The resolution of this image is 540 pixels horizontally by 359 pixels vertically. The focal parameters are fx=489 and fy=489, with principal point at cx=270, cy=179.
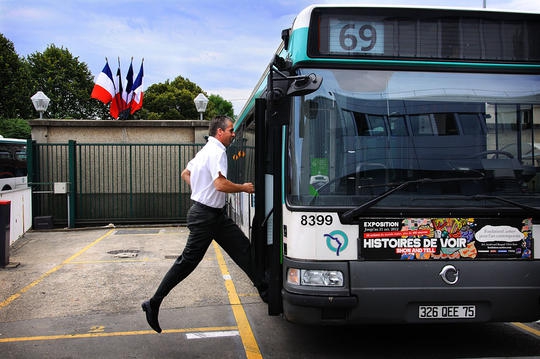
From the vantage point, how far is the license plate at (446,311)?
143 inches

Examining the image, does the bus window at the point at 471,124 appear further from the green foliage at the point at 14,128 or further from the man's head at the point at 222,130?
the green foliage at the point at 14,128

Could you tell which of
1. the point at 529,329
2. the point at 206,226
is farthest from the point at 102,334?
the point at 529,329

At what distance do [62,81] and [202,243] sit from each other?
4097 cm

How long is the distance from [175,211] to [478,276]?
11.1 meters

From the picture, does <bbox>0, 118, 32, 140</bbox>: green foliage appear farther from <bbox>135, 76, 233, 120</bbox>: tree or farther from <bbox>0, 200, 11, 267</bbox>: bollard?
<bbox>0, 200, 11, 267</bbox>: bollard

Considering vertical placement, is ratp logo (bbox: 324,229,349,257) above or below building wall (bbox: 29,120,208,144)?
below

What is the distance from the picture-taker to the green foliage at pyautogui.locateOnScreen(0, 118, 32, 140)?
107 feet

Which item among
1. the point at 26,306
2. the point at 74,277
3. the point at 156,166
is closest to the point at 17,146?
the point at 156,166

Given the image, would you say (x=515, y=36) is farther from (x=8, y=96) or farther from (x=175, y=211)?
(x=8, y=96)

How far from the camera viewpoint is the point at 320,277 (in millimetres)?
3588

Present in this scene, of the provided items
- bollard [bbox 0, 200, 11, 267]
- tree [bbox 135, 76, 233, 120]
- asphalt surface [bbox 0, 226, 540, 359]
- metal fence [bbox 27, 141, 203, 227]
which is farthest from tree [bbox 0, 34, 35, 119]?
asphalt surface [bbox 0, 226, 540, 359]

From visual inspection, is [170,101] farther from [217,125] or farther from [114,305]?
[217,125]

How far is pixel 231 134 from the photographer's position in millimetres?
4695

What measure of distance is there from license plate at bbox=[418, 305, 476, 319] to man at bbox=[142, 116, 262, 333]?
1.49 metres
